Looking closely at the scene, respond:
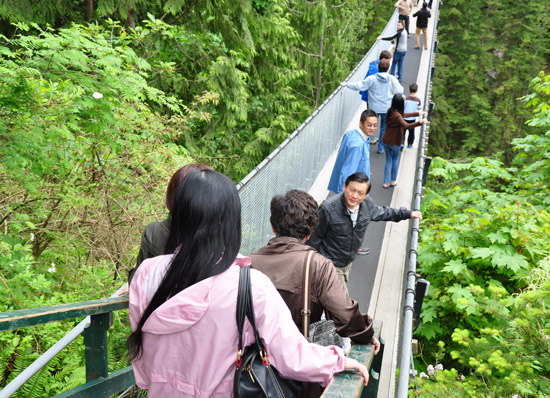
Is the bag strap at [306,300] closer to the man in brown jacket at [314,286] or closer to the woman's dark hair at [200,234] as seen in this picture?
the man in brown jacket at [314,286]

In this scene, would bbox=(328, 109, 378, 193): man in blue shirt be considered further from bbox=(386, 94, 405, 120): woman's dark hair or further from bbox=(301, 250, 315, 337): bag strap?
bbox=(301, 250, 315, 337): bag strap

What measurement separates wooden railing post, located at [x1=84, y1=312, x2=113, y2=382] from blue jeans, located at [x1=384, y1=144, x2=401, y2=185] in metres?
5.52

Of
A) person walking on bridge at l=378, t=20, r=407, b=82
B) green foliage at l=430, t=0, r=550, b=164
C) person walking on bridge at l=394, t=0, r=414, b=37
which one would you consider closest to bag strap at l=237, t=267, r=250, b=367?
person walking on bridge at l=378, t=20, r=407, b=82

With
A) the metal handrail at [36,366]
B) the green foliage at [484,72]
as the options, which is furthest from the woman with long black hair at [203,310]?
the green foliage at [484,72]

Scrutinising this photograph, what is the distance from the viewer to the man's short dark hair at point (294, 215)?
2.59 metres

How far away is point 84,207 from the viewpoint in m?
5.88

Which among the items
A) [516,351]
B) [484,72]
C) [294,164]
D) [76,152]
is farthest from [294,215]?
[484,72]

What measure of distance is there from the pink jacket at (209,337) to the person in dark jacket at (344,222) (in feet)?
8.23

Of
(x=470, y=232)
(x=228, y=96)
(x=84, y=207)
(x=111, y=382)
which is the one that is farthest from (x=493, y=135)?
(x=111, y=382)

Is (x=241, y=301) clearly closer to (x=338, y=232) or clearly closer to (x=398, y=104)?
(x=338, y=232)

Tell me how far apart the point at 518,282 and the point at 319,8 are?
36.7 ft

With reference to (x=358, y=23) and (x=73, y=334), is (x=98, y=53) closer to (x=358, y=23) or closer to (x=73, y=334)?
(x=73, y=334)

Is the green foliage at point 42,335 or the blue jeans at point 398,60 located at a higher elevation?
the blue jeans at point 398,60

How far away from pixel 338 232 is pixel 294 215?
1.66 m
